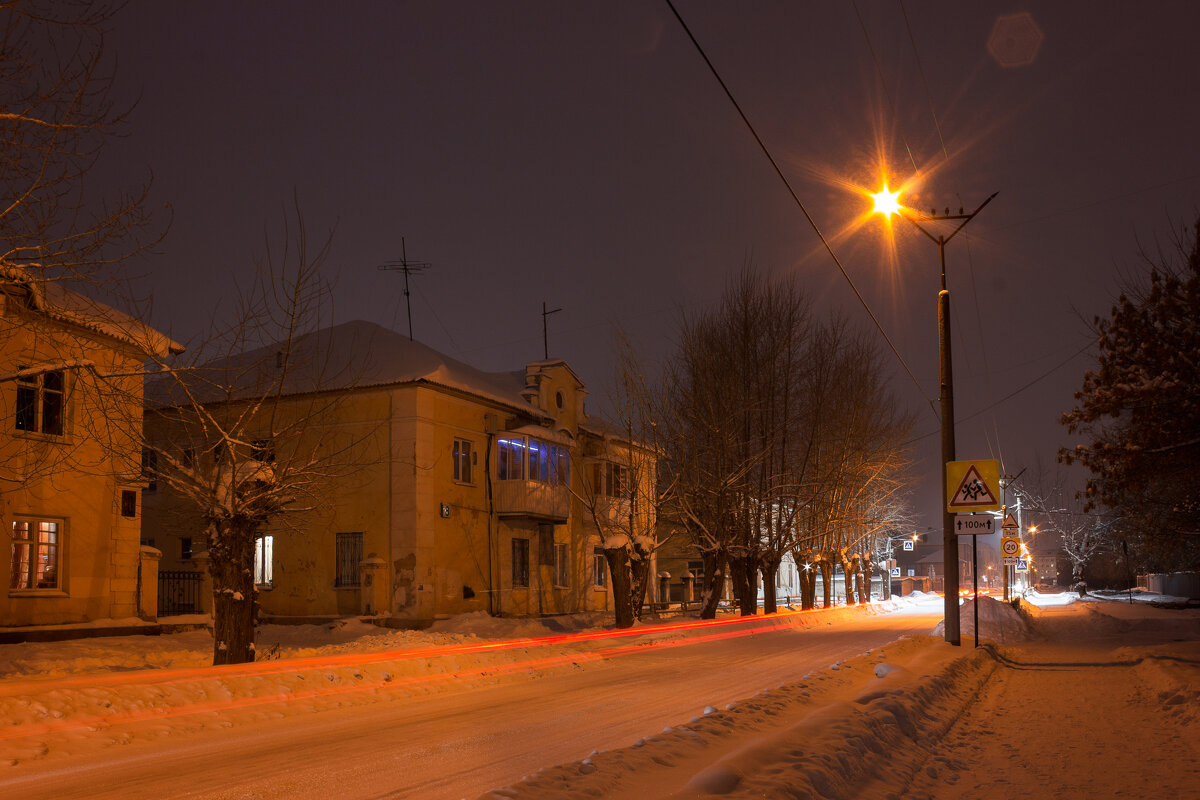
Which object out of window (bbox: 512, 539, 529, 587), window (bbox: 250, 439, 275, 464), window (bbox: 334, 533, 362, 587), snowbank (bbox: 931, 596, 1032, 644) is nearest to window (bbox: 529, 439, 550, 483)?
window (bbox: 512, 539, 529, 587)

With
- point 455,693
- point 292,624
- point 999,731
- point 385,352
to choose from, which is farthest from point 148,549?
point 999,731

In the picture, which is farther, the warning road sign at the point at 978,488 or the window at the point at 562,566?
the window at the point at 562,566

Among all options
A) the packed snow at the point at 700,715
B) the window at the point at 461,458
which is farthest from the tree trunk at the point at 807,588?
the packed snow at the point at 700,715

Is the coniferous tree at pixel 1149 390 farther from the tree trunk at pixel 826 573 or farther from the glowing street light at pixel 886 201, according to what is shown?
the tree trunk at pixel 826 573

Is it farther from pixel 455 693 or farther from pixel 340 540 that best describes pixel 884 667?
pixel 340 540

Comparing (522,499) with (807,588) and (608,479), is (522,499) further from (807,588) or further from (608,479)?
(807,588)

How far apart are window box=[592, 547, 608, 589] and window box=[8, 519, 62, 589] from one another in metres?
23.1

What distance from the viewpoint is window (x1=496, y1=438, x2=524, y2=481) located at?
111 feet

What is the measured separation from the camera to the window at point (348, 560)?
99.9 feet

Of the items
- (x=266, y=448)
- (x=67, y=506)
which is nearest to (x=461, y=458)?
(x=67, y=506)

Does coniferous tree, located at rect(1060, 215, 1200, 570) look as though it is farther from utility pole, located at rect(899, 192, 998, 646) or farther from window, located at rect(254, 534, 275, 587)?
window, located at rect(254, 534, 275, 587)

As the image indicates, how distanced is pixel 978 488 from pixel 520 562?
67.4ft

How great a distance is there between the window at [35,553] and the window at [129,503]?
74.5 inches

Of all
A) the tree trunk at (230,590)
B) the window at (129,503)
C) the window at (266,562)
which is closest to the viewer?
the tree trunk at (230,590)
